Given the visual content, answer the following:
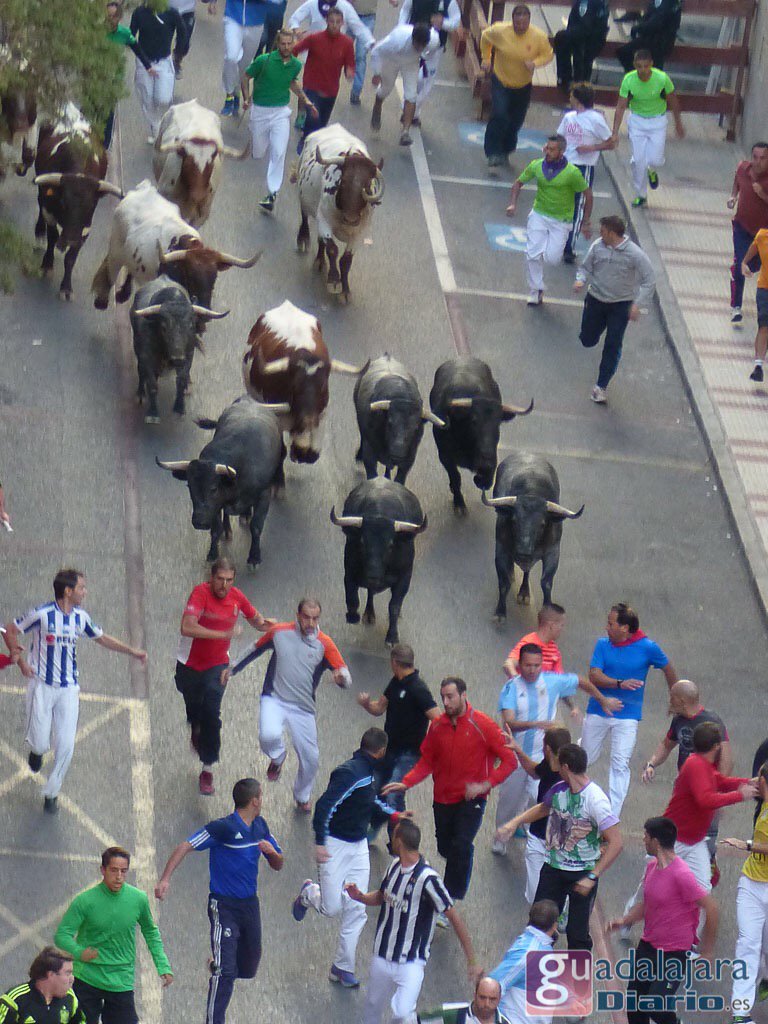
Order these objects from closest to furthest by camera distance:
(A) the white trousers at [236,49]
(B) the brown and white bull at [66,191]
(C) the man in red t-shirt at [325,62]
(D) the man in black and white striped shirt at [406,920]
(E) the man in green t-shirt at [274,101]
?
(D) the man in black and white striped shirt at [406,920] → (B) the brown and white bull at [66,191] → (E) the man in green t-shirt at [274,101] → (C) the man in red t-shirt at [325,62] → (A) the white trousers at [236,49]

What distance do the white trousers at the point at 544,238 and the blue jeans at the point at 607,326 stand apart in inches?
64.1

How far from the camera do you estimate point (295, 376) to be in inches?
717

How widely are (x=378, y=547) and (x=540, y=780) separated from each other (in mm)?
3711

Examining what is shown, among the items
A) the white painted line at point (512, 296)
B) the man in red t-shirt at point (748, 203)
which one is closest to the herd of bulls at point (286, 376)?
the white painted line at point (512, 296)

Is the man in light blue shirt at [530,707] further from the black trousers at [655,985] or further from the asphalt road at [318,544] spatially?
the black trousers at [655,985]

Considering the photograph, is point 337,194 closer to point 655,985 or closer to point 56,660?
point 56,660

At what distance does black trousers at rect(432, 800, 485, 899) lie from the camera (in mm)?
12664

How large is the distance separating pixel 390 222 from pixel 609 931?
1325 cm

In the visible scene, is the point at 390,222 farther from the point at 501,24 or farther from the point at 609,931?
the point at 609,931

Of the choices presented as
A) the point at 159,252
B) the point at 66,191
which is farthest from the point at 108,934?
the point at 66,191

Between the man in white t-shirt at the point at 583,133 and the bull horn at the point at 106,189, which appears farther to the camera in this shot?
the man in white t-shirt at the point at 583,133

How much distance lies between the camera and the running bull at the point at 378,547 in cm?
1602

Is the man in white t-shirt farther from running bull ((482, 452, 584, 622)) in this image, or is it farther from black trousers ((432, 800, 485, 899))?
black trousers ((432, 800, 485, 899))

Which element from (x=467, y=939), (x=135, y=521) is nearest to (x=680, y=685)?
(x=467, y=939)
